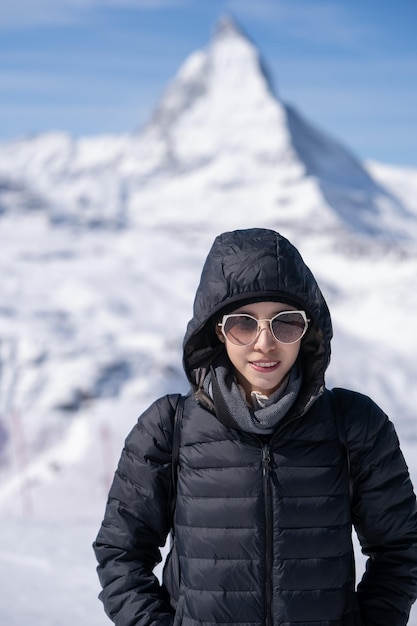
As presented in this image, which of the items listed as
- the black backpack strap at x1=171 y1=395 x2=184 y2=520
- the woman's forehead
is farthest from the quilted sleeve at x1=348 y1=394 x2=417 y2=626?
the black backpack strap at x1=171 y1=395 x2=184 y2=520

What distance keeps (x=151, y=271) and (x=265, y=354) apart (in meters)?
Result: 36.2

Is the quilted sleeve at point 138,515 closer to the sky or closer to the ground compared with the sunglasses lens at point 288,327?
closer to the ground

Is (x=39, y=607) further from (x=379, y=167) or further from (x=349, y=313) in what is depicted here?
(x=379, y=167)

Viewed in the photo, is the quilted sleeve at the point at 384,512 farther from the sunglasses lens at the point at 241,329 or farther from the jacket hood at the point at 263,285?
the sunglasses lens at the point at 241,329

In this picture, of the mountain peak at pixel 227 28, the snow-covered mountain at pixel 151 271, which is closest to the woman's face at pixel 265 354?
the snow-covered mountain at pixel 151 271

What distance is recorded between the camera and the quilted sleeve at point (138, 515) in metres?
1.99

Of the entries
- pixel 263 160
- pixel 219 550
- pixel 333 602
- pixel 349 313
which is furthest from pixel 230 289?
pixel 263 160

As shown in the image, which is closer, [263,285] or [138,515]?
[263,285]

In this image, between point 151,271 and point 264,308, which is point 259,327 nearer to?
point 264,308

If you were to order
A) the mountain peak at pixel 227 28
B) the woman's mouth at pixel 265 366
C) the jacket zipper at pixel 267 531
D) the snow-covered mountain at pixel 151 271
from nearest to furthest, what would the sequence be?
the jacket zipper at pixel 267 531, the woman's mouth at pixel 265 366, the snow-covered mountain at pixel 151 271, the mountain peak at pixel 227 28

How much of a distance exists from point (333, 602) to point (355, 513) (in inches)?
9.1

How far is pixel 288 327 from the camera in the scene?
1.95 meters

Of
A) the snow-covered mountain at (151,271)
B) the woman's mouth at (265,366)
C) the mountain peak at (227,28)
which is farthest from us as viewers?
the mountain peak at (227,28)

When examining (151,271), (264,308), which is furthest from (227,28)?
(264,308)
